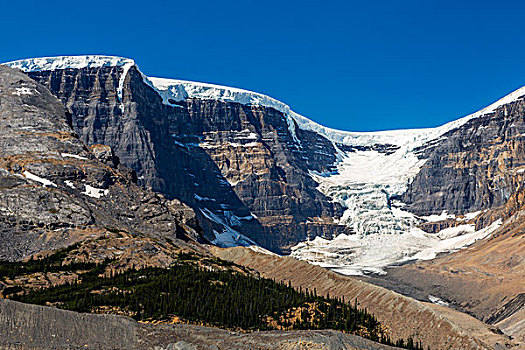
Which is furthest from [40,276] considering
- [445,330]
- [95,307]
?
[445,330]

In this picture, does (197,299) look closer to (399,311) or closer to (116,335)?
(116,335)

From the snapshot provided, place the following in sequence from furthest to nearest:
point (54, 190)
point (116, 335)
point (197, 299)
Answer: point (54, 190), point (197, 299), point (116, 335)

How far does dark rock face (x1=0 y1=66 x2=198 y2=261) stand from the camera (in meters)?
117

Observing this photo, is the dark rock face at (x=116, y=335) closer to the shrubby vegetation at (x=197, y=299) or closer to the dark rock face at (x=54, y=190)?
the shrubby vegetation at (x=197, y=299)

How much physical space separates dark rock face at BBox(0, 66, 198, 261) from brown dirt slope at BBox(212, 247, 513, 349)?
96.0 ft

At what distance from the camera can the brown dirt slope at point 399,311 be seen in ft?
279

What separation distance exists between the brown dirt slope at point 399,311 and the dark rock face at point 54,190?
96.0 ft

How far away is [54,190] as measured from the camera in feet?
424

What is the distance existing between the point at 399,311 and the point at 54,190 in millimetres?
73780

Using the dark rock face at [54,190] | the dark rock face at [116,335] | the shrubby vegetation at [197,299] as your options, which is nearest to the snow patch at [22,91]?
the dark rock face at [54,190]

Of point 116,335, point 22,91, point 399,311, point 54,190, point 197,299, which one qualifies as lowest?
point 399,311

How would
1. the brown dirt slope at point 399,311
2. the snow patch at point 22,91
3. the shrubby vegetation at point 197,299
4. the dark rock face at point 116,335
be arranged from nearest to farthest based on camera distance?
the dark rock face at point 116,335
the shrubby vegetation at point 197,299
the brown dirt slope at point 399,311
the snow patch at point 22,91

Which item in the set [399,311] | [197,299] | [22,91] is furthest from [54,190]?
[399,311]

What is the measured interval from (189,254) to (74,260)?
26563 millimetres
